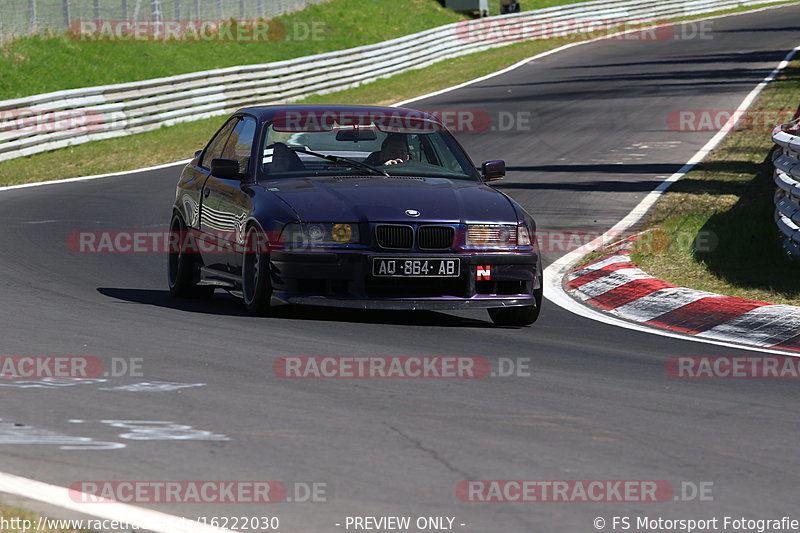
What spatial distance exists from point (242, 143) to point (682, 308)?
3450 mm

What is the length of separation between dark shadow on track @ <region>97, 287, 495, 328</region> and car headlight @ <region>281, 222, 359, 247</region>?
567mm

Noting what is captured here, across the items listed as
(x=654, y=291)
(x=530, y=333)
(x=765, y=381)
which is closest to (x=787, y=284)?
(x=654, y=291)

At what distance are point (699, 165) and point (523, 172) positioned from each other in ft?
8.12

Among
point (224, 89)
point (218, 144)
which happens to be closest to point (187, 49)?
point (224, 89)

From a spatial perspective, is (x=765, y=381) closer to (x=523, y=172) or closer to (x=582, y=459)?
(x=582, y=459)

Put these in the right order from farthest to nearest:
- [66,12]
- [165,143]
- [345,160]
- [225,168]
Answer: [66,12] → [165,143] → [345,160] → [225,168]

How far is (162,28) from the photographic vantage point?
37.3 meters

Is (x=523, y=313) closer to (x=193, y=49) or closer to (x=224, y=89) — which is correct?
(x=224, y=89)

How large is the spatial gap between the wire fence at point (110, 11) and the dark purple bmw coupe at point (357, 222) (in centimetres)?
2252

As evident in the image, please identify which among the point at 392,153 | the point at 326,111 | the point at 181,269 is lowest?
the point at 181,269

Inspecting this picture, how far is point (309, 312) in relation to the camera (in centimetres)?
973

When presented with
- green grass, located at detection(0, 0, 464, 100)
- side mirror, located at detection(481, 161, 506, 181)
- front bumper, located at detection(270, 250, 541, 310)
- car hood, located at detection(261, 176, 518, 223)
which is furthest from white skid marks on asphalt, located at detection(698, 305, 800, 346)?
green grass, located at detection(0, 0, 464, 100)

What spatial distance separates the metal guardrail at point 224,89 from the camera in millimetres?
24453

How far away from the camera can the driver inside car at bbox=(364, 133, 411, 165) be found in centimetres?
1020
